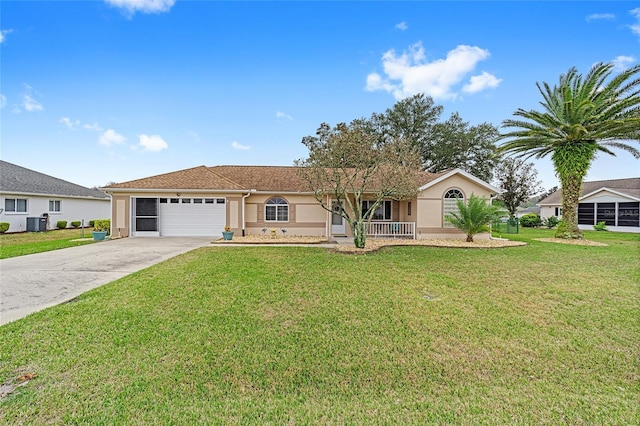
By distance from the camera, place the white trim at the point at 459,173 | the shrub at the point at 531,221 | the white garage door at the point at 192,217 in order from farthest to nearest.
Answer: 1. the shrub at the point at 531,221
2. the white garage door at the point at 192,217
3. the white trim at the point at 459,173

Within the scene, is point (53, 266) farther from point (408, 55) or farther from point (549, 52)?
point (549, 52)

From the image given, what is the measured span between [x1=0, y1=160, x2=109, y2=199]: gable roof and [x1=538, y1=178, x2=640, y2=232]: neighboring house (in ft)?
141

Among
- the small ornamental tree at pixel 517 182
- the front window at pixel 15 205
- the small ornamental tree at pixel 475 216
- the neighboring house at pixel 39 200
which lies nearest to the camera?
the small ornamental tree at pixel 475 216

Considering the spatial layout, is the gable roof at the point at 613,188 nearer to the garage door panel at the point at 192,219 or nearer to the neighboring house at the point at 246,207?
the neighboring house at the point at 246,207

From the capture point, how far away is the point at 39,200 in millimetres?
21453

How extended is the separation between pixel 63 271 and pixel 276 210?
1091cm

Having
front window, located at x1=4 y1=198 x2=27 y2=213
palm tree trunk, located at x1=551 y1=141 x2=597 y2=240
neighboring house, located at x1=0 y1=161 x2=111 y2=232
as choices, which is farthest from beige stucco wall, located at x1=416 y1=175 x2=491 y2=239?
front window, located at x1=4 y1=198 x2=27 y2=213

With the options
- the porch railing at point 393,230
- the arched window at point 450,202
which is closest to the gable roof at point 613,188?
the arched window at point 450,202

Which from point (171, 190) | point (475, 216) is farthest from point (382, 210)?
point (171, 190)

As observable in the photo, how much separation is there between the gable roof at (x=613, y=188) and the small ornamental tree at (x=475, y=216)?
13279 millimetres

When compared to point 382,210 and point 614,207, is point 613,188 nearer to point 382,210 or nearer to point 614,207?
point 614,207

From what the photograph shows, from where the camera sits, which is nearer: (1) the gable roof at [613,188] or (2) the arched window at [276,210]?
(2) the arched window at [276,210]

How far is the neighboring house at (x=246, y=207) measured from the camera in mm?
16656

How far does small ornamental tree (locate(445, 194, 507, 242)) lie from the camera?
1468 centimetres
